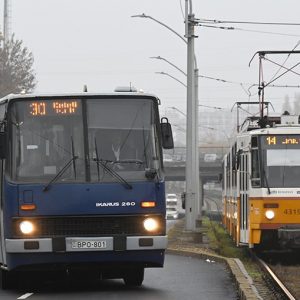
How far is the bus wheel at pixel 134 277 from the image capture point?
17.1 meters

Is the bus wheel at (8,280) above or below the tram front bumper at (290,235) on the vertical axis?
below

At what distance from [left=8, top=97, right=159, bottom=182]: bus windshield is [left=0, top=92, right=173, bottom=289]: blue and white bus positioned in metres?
0.01

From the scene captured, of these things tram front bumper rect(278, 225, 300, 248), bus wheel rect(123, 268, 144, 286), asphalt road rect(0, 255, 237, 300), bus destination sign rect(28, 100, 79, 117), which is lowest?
asphalt road rect(0, 255, 237, 300)

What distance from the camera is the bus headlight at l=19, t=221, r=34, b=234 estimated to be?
50.6 ft

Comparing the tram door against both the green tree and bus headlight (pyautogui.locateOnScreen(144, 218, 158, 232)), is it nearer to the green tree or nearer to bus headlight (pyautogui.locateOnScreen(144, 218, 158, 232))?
bus headlight (pyautogui.locateOnScreen(144, 218, 158, 232))

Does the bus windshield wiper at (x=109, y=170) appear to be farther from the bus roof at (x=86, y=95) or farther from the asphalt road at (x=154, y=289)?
the asphalt road at (x=154, y=289)

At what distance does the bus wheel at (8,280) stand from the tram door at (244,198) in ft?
26.4

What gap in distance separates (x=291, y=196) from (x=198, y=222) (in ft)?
75.1

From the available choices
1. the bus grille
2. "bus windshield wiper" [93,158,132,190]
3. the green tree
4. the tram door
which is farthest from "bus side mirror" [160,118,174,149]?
the green tree

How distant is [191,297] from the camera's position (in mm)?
15562

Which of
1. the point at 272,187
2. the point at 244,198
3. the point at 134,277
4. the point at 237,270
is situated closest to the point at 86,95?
the point at 134,277

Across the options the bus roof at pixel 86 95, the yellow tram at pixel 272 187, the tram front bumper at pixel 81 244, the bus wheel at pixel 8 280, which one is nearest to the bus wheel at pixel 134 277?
the tram front bumper at pixel 81 244

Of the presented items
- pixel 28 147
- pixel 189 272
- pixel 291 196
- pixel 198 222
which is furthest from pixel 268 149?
pixel 198 222

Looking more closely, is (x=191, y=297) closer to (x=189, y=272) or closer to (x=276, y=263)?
(x=189, y=272)
